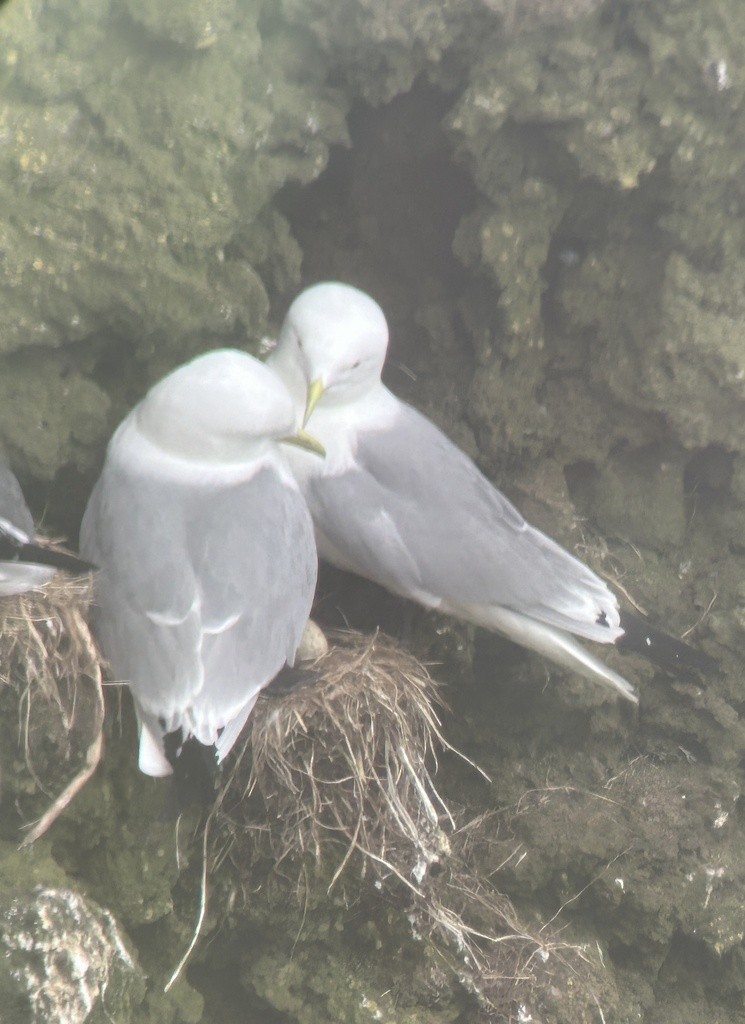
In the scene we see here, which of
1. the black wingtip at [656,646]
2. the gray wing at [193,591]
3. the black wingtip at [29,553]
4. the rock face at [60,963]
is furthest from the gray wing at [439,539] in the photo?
the rock face at [60,963]

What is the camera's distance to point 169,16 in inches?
60.2

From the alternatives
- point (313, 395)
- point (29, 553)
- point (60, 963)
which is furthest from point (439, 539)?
A: point (60, 963)

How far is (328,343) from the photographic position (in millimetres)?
1777

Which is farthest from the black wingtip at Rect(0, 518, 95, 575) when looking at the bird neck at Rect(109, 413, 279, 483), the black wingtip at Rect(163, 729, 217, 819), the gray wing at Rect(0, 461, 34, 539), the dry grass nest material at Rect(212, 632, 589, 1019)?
the dry grass nest material at Rect(212, 632, 589, 1019)

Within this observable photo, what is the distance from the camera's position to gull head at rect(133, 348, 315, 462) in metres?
1.64

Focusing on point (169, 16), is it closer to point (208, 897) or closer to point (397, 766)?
point (397, 766)

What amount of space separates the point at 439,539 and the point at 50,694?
2.49 ft

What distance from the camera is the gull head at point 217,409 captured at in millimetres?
1645

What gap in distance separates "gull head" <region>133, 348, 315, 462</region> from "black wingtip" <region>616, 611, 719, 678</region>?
0.78m

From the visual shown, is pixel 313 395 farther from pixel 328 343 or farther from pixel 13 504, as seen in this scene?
pixel 13 504

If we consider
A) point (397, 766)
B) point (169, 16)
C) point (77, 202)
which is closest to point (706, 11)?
point (169, 16)

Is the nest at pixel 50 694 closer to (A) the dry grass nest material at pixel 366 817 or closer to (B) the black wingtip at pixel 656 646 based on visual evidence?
(A) the dry grass nest material at pixel 366 817

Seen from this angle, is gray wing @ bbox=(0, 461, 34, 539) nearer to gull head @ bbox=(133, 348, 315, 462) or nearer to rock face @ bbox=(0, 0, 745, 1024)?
rock face @ bbox=(0, 0, 745, 1024)

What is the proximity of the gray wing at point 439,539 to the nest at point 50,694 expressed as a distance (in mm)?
519
